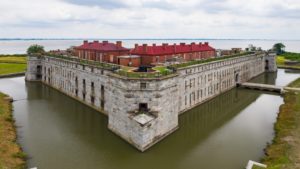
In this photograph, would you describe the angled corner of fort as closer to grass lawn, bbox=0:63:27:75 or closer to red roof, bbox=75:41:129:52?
red roof, bbox=75:41:129:52

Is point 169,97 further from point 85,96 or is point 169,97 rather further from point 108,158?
point 85,96

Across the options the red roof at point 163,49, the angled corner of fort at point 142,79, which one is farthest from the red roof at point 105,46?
the red roof at point 163,49

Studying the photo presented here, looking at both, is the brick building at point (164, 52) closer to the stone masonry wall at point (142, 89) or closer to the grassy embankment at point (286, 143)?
the stone masonry wall at point (142, 89)

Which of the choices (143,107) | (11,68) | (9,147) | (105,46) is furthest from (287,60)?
(9,147)

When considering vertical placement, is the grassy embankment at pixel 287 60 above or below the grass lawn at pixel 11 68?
above

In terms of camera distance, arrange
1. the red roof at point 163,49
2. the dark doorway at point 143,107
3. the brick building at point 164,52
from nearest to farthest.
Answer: the dark doorway at point 143,107 < the brick building at point 164,52 < the red roof at point 163,49

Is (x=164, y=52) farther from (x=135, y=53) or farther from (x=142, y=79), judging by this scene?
(x=142, y=79)

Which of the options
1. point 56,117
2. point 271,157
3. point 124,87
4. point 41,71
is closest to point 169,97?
point 124,87
